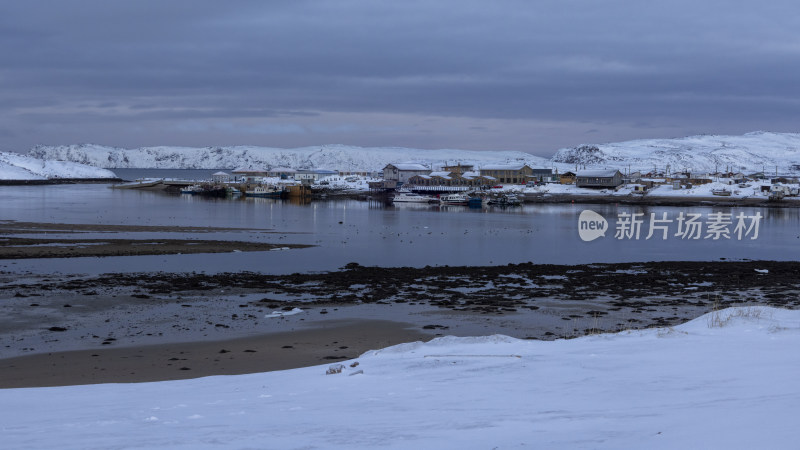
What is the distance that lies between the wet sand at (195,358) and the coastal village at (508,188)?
7408cm

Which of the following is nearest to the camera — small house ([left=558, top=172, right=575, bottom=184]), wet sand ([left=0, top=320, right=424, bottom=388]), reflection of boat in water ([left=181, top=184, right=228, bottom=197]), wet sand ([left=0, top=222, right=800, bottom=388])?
wet sand ([left=0, top=320, right=424, bottom=388])

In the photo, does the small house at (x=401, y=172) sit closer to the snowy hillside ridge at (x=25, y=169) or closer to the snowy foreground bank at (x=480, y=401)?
the snowy hillside ridge at (x=25, y=169)

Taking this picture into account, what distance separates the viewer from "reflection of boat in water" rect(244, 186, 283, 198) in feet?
358

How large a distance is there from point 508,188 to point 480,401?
368ft

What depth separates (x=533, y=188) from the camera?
379 ft

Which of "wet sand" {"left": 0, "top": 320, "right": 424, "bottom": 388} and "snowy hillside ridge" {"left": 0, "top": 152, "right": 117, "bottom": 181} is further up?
"snowy hillside ridge" {"left": 0, "top": 152, "right": 117, "bottom": 181}

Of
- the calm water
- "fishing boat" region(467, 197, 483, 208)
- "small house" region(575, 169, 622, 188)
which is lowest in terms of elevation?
the calm water

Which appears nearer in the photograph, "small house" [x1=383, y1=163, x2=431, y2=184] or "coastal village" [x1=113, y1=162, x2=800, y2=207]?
"coastal village" [x1=113, y1=162, x2=800, y2=207]

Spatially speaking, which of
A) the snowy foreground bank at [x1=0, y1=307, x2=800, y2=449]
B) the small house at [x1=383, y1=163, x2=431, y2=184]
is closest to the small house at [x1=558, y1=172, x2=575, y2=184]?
the small house at [x1=383, y1=163, x2=431, y2=184]

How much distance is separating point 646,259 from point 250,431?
28928mm

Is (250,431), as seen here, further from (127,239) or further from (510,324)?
(127,239)

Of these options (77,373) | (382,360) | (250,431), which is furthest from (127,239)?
(250,431)

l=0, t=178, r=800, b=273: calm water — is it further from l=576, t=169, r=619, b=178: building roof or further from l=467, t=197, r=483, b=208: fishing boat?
l=576, t=169, r=619, b=178: building roof

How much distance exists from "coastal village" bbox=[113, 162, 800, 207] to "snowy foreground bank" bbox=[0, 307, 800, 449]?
7919cm
